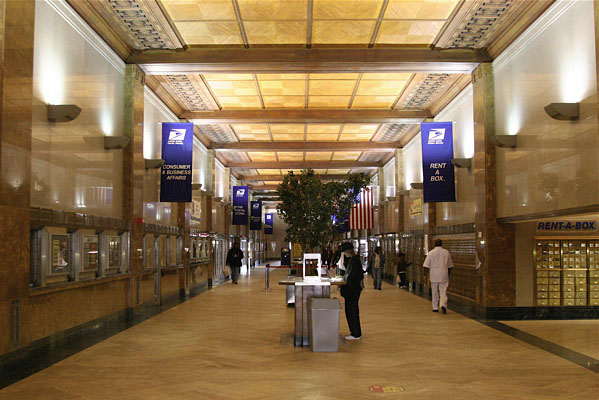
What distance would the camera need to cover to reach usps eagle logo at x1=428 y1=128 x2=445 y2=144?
13727mm

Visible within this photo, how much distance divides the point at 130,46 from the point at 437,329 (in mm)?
8300

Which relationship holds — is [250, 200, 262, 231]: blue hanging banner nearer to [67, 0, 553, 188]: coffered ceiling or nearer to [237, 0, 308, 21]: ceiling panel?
[67, 0, 553, 188]: coffered ceiling

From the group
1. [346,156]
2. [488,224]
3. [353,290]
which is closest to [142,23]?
[353,290]

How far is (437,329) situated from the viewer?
1005 cm

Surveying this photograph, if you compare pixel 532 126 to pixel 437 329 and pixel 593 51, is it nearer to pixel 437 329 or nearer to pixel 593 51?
pixel 593 51

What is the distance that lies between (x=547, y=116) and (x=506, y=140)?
1.46 meters

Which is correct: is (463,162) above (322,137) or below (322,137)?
below

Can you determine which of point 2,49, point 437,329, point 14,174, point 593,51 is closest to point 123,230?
point 14,174

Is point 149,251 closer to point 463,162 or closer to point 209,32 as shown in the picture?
point 209,32

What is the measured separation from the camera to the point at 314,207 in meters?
17.3

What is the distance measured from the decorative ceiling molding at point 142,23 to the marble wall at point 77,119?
49 cm

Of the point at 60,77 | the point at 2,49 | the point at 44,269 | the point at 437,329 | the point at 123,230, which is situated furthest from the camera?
the point at 123,230

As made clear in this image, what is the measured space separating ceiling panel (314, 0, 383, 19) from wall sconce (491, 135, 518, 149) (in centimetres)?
338

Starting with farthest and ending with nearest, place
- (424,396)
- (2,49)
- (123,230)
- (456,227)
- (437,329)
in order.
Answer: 1. (456,227)
2. (123,230)
3. (437,329)
4. (2,49)
5. (424,396)
